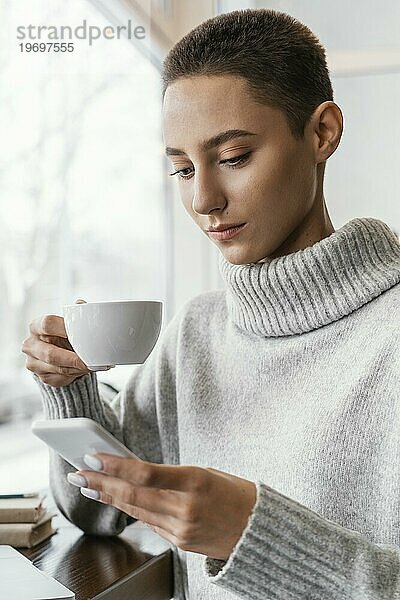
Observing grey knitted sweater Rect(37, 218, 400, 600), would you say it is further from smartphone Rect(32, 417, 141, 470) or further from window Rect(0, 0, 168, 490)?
window Rect(0, 0, 168, 490)

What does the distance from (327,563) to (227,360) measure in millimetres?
425

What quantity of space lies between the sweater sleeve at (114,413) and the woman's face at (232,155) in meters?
0.33

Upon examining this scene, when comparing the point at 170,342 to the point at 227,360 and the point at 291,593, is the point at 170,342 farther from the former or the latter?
the point at 291,593

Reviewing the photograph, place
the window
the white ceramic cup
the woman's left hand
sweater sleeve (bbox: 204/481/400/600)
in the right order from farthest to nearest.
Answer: the window → the white ceramic cup → sweater sleeve (bbox: 204/481/400/600) → the woman's left hand

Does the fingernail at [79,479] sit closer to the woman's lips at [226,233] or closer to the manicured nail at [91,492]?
the manicured nail at [91,492]

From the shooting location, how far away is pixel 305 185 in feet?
3.85

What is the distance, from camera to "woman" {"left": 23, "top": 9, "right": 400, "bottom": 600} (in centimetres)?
97

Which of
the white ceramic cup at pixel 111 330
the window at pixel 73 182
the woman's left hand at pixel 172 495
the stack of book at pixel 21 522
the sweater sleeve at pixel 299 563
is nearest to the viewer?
the woman's left hand at pixel 172 495

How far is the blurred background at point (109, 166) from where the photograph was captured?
6.31ft

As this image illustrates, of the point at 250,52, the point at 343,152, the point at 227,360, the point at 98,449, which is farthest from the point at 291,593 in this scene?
the point at 343,152

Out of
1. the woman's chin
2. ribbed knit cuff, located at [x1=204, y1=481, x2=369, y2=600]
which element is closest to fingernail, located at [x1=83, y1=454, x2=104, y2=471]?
ribbed knit cuff, located at [x1=204, y1=481, x2=369, y2=600]

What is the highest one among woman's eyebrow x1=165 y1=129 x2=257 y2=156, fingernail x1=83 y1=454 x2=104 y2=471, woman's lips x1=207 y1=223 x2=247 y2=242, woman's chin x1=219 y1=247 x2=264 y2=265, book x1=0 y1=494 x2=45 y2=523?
woman's eyebrow x1=165 y1=129 x2=257 y2=156

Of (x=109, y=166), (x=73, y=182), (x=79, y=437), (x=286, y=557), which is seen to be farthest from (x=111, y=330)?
(x=109, y=166)

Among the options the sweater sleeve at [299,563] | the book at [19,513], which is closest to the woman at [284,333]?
the sweater sleeve at [299,563]
